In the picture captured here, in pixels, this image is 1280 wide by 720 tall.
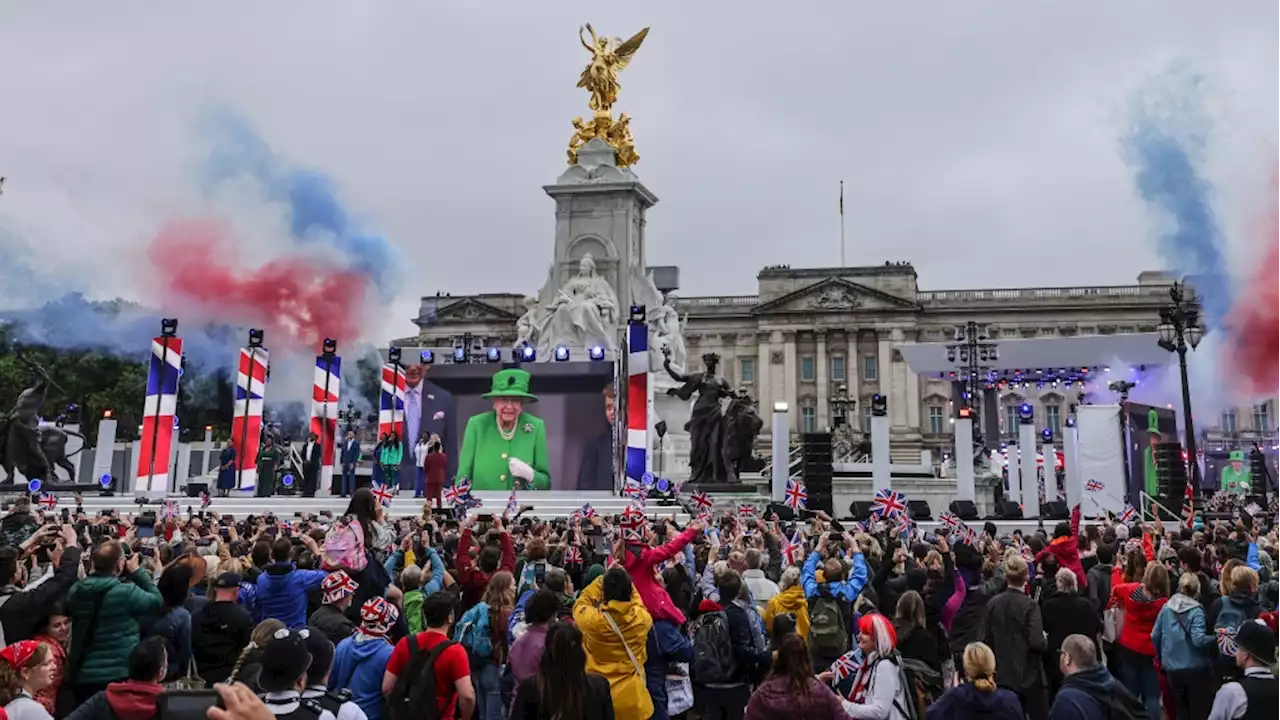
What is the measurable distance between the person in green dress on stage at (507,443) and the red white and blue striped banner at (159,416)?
8.63m

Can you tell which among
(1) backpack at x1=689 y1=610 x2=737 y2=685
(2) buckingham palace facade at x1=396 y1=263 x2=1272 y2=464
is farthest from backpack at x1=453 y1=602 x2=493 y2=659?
(2) buckingham palace facade at x1=396 y1=263 x2=1272 y2=464

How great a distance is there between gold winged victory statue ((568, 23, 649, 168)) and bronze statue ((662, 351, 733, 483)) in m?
20.1

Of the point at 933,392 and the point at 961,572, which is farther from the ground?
the point at 933,392

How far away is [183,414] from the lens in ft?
172

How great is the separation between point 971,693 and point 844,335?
86.0 metres

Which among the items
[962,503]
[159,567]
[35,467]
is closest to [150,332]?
[35,467]

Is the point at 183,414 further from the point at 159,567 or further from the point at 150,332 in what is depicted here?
the point at 159,567

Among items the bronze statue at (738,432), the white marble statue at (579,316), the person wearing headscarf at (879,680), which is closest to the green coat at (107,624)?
the person wearing headscarf at (879,680)

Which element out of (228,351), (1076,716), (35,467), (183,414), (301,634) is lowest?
(1076,716)

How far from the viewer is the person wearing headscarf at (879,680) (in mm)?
6008

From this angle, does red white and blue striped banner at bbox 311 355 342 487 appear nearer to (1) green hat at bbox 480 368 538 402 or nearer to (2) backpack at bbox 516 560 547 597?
(1) green hat at bbox 480 368 538 402

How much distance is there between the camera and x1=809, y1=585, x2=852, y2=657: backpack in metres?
8.08

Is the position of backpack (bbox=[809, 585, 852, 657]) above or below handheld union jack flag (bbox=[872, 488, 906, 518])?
below

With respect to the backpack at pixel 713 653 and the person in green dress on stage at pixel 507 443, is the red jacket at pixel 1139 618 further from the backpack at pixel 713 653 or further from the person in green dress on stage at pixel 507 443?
the person in green dress on stage at pixel 507 443
